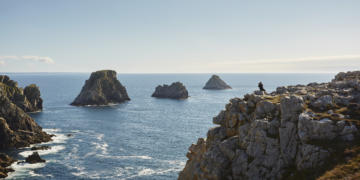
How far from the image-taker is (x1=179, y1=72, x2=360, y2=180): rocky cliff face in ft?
99.1

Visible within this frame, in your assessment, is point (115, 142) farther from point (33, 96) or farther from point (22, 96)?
point (33, 96)

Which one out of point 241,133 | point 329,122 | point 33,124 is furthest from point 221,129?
point 33,124

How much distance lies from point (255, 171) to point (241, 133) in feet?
17.6

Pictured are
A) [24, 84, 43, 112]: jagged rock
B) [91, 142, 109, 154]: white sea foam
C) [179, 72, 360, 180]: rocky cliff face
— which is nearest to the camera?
[179, 72, 360, 180]: rocky cliff face

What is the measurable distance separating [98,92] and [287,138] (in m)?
166

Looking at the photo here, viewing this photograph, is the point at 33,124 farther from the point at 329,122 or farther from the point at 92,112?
the point at 329,122

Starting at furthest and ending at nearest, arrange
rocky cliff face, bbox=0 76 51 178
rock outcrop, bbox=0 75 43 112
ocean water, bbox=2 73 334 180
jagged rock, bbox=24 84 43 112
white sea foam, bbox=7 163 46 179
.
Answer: jagged rock, bbox=24 84 43 112 < rock outcrop, bbox=0 75 43 112 < rocky cliff face, bbox=0 76 51 178 < ocean water, bbox=2 73 334 180 < white sea foam, bbox=7 163 46 179

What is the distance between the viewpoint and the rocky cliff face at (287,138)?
30.2m

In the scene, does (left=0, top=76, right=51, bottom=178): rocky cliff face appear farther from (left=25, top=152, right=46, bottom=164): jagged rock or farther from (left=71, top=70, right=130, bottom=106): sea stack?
(left=71, top=70, right=130, bottom=106): sea stack

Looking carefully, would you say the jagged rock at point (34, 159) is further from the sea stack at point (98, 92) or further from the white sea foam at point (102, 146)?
the sea stack at point (98, 92)

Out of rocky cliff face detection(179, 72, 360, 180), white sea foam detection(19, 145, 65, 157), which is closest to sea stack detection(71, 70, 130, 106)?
white sea foam detection(19, 145, 65, 157)

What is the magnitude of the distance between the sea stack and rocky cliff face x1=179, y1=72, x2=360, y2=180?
499ft

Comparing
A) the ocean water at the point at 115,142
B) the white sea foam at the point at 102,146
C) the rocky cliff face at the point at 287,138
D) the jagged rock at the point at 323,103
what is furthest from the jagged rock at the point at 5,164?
the jagged rock at the point at 323,103

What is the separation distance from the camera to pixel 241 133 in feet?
122
